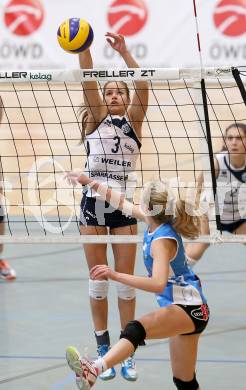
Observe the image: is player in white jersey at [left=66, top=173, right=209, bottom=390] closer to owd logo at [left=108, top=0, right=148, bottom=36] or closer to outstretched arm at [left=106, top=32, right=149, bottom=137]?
outstretched arm at [left=106, top=32, right=149, bottom=137]

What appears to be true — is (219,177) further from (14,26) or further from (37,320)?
(14,26)

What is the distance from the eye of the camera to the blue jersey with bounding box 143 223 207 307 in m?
4.70

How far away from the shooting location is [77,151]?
1303cm

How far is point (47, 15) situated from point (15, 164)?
387 cm

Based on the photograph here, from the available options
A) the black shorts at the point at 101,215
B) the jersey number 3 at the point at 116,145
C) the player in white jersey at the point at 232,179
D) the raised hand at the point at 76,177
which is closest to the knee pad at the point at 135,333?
the raised hand at the point at 76,177

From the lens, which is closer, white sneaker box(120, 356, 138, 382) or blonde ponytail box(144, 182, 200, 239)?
blonde ponytail box(144, 182, 200, 239)

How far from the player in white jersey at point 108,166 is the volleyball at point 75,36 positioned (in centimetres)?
18

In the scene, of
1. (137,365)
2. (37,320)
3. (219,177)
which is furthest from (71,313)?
(219,177)

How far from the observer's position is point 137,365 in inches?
231

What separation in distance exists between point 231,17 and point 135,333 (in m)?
10.5

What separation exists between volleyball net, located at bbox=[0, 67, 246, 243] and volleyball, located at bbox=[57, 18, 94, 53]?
17 cm

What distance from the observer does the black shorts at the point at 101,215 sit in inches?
222

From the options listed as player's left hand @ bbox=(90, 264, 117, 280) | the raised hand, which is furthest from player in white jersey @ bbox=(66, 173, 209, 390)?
the raised hand

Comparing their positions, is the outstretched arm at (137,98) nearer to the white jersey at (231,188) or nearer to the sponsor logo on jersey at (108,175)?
the sponsor logo on jersey at (108,175)
